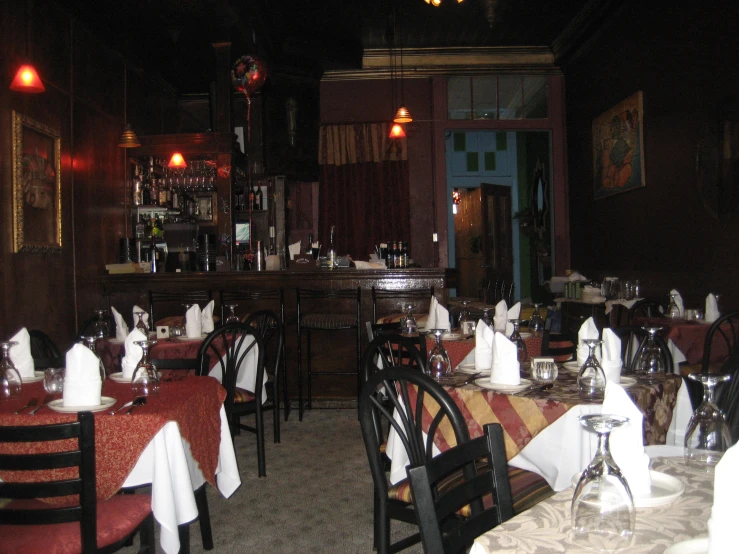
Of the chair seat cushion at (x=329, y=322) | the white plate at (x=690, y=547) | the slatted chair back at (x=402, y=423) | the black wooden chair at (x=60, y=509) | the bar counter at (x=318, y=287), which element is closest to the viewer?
the white plate at (x=690, y=547)

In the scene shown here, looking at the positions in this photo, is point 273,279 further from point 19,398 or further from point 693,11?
point 693,11

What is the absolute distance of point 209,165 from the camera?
7.39m

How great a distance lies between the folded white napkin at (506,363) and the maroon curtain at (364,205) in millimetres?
6618

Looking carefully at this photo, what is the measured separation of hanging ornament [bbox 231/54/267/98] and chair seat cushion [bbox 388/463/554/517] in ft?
17.9

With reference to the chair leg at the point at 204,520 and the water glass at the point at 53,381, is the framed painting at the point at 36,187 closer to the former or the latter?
the water glass at the point at 53,381

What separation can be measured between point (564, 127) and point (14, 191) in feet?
22.3

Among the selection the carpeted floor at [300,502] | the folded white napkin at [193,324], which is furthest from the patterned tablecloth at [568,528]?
the folded white napkin at [193,324]

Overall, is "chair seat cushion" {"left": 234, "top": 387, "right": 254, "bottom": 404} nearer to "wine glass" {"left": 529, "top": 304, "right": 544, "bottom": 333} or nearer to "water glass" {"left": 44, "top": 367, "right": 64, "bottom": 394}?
"water glass" {"left": 44, "top": 367, "right": 64, "bottom": 394}

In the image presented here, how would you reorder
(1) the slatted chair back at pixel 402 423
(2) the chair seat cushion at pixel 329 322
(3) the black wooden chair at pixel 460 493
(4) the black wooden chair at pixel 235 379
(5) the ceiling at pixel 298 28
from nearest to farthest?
(3) the black wooden chair at pixel 460 493 < (1) the slatted chair back at pixel 402 423 < (4) the black wooden chair at pixel 235 379 < (2) the chair seat cushion at pixel 329 322 < (5) the ceiling at pixel 298 28

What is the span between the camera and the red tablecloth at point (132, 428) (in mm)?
2064

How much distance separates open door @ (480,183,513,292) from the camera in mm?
10195

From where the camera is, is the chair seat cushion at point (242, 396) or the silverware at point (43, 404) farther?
the chair seat cushion at point (242, 396)

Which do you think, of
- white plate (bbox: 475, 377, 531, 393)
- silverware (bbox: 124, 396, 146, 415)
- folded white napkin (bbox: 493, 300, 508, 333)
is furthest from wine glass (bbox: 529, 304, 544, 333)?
silverware (bbox: 124, 396, 146, 415)

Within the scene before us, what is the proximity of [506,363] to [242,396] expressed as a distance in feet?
6.60
